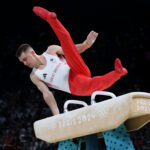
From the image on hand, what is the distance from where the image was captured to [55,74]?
10.5ft

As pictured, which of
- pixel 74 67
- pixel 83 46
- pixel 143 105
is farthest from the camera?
pixel 83 46

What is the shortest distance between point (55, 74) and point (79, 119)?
0.94 meters

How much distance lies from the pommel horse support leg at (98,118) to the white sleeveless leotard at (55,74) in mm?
619

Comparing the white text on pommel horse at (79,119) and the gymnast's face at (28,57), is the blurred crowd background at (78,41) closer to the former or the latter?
the gymnast's face at (28,57)

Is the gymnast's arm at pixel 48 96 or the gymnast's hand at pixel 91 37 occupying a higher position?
the gymnast's hand at pixel 91 37

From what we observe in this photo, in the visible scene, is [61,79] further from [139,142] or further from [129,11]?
[129,11]

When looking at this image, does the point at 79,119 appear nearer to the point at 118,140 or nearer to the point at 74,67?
the point at 118,140

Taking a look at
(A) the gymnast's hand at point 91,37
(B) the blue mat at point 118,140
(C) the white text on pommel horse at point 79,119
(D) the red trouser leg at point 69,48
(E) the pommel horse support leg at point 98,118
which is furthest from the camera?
(A) the gymnast's hand at point 91,37

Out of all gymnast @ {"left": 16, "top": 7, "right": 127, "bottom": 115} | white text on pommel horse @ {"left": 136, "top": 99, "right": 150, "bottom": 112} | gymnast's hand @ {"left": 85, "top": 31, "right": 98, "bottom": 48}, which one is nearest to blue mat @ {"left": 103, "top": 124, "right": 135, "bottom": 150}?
white text on pommel horse @ {"left": 136, "top": 99, "right": 150, "bottom": 112}

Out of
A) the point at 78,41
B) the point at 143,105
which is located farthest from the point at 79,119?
the point at 78,41

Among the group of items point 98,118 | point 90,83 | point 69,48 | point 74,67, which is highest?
point 69,48

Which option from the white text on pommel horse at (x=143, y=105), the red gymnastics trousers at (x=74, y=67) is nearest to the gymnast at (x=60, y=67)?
the red gymnastics trousers at (x=74, y=67)

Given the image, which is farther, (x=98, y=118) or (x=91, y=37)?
(x=91, y=37)

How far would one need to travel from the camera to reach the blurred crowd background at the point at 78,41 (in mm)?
8180
